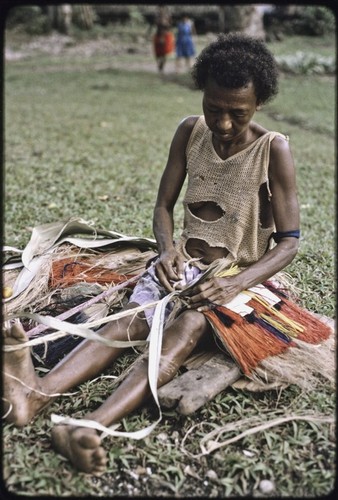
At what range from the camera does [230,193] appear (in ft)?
9.11

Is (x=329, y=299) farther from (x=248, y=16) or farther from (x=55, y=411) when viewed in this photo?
(x=248, y=16)

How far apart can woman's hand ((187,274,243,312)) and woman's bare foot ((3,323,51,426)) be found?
0.72 meters

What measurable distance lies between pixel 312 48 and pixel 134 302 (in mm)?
18899

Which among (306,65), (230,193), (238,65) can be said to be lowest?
(230,193)

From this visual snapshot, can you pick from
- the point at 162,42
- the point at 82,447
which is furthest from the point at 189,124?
the point at 162,42

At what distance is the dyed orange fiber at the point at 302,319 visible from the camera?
259 centimetres

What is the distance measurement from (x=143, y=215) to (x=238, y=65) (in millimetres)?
2306

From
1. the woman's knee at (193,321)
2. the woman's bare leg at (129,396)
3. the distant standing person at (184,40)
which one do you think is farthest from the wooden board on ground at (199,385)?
the distant standing person at (184,40)

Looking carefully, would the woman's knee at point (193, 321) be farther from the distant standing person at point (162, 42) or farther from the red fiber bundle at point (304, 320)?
the distant standing person at point (162, 42)

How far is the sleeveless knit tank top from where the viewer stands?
269 centimetres

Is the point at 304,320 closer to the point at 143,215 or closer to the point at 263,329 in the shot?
the point at 263,329

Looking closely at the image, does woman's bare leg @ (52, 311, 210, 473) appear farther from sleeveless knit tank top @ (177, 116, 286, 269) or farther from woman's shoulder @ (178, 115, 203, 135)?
woman's shoulder @ (178, 115, 203, 135)

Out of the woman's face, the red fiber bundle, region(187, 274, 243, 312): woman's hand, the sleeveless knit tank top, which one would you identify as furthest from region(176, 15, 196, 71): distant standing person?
region(187, 274, 243, 312): woman's hand

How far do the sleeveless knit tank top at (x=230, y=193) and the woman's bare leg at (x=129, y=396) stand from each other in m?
0.48
